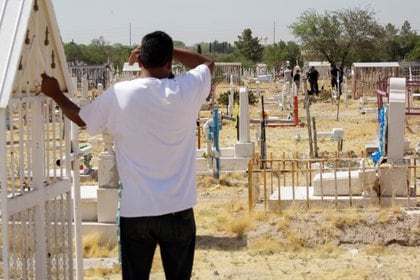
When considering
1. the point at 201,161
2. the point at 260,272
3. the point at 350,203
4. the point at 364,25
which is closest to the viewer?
the point at 260,272

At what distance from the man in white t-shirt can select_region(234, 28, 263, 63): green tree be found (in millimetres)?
83994

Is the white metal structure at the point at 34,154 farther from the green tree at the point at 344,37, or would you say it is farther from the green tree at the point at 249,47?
the green tree at the point at 249,47

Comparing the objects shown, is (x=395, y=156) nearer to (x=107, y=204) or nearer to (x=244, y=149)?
(x=107, y=204)

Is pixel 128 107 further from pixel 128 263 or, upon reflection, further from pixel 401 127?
pixel 401 127

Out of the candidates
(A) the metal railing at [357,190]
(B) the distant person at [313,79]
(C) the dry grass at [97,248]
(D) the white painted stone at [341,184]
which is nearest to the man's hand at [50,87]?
(C) the dry grass at [97,248]

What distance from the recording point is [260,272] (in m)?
6.80

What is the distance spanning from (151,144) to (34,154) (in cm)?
90

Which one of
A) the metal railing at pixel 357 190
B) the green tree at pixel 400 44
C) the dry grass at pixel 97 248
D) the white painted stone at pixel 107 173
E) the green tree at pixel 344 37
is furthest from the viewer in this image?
the green tree at pixel 400 44

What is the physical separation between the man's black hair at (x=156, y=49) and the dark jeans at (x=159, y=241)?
0.70 m

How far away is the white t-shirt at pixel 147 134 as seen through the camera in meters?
3.27

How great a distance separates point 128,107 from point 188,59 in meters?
0.60

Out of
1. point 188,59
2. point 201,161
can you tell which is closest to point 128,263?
point 188,59

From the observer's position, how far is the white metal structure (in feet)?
11.2

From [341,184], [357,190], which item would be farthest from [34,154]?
[357,190]
